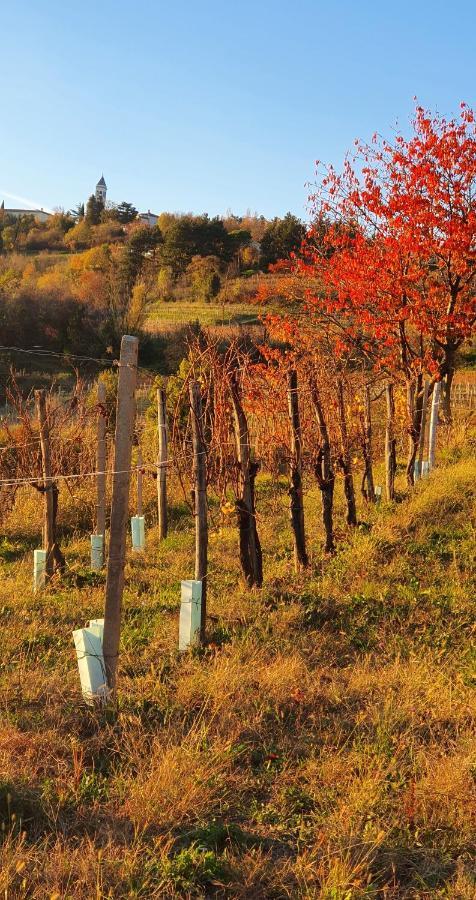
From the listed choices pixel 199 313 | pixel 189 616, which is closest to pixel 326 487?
pixel 189 616

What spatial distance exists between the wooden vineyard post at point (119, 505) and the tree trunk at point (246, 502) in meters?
2.10

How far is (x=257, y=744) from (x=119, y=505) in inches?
58.5

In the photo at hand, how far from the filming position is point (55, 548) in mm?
6977

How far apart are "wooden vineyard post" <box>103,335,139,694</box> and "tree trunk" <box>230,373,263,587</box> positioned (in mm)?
2098

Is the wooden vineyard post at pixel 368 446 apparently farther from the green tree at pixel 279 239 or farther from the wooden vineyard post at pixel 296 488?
the green tree at pixel 279 239

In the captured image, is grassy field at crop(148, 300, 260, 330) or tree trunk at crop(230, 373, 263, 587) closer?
tree trunk at crop(230, 373, 263, 587)

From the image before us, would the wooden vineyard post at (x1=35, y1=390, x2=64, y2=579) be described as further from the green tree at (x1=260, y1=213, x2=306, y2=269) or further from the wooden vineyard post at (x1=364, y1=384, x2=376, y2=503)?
the green tree at (x1=260, y1=213, x2=306, y2=269)

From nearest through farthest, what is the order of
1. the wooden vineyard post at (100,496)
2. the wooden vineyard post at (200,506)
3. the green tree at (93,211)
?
1. the wooden vineyard post at (200,506)
2. the wooden vineyard post at (100,496)
3. the green tree at (93,211)

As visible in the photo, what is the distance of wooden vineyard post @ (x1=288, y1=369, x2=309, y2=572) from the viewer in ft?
21.0

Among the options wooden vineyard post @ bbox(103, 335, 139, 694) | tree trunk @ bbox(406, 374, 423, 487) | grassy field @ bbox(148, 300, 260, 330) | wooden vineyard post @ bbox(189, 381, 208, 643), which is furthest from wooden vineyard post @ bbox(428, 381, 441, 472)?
grassy field @ bbox(148, 300, 260, 330)

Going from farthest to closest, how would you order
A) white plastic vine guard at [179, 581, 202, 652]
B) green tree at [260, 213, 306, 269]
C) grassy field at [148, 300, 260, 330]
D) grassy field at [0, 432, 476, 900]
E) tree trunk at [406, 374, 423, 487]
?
green tree at [260, 213, 306, 269]
grassy field at [148, 300, 260, 330]
tree trunk at [406, 374, 423, 487]
white plastic vine guard at [179, 581, 202, 652]
grassy field at [0, 432, 476, 900]

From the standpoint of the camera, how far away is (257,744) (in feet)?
11.5

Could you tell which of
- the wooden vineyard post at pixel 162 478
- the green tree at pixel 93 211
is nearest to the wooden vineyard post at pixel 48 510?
the wooden vineyard post at pixel 162 478

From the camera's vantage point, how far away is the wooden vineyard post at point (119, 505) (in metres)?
3.84
